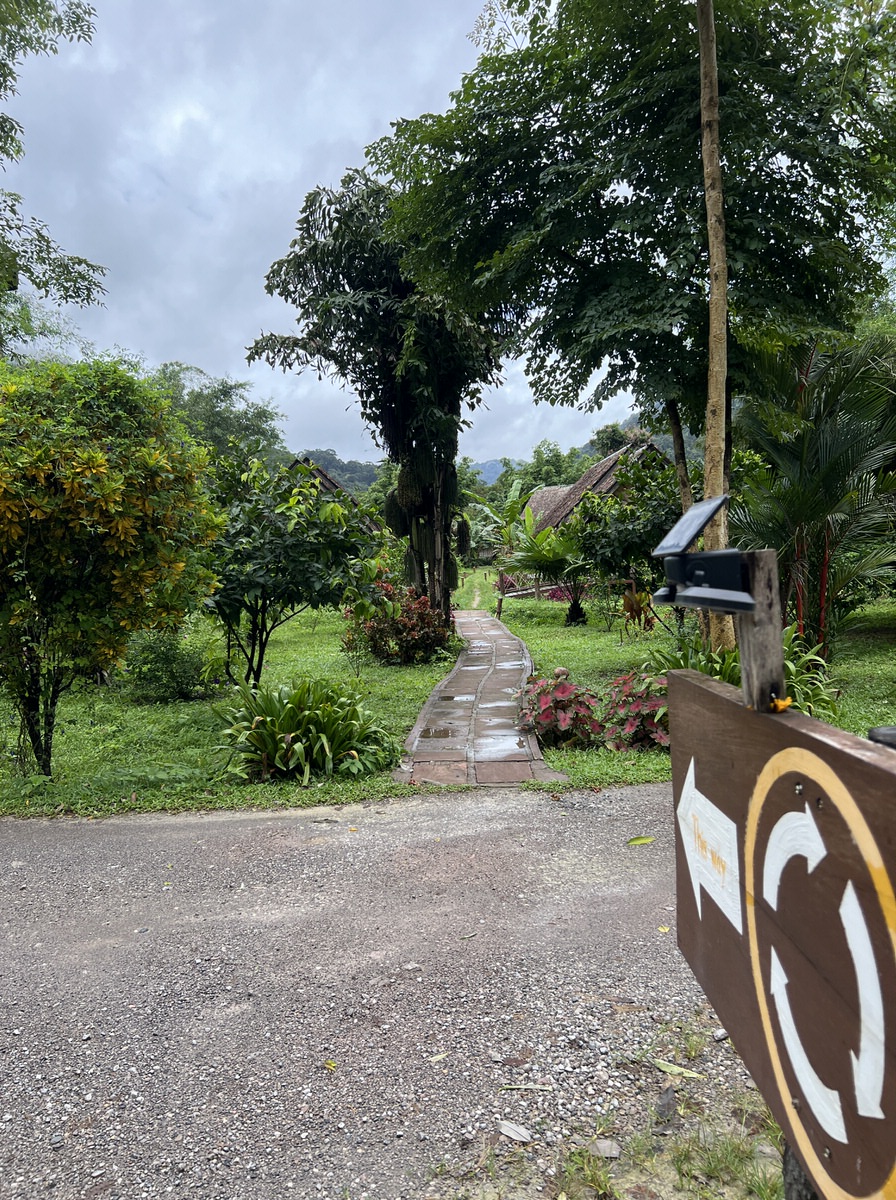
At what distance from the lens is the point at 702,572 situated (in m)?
1.10

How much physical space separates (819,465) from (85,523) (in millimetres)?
6407

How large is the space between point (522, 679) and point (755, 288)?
5216 mm

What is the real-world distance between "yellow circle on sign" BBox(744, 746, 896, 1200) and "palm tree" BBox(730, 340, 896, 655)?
20.7 feet

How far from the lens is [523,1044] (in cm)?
230

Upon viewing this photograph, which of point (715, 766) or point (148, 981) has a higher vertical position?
point (715, 766)

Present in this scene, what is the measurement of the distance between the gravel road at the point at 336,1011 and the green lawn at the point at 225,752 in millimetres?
753

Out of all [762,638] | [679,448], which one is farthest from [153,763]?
[679,448]

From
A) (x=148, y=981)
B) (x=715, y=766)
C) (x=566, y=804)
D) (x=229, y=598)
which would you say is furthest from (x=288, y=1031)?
(x=229, y=598)

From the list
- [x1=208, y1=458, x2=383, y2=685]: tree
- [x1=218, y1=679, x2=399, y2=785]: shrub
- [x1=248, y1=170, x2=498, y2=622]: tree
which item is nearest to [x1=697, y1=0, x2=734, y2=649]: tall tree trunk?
[x1=218, y1=679, x2=399, y2=785]: shrub

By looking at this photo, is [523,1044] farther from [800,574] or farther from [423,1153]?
[800,574]

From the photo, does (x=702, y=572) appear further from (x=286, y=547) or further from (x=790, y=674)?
(x=286, y=547)

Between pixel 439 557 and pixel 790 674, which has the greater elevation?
pixel 439 557

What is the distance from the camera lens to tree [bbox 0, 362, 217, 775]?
4.40 meters

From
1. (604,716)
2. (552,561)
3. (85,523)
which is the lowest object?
(604,716)
